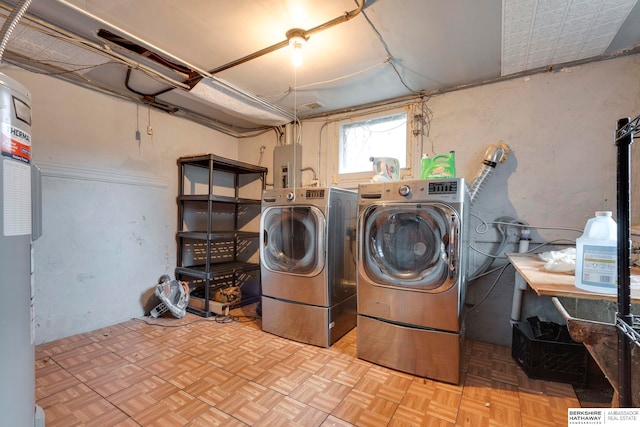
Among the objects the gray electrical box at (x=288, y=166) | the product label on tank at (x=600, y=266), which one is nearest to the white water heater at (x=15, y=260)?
the product label on tank at (x=600, y=266)

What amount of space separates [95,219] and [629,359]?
3545 millimetres

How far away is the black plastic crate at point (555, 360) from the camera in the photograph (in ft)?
5.98

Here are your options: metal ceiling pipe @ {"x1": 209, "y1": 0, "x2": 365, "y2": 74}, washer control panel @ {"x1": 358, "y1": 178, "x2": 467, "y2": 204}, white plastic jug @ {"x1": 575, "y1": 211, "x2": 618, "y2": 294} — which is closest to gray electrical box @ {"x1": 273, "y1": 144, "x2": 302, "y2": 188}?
metal ceiling pipe @ {"x1": 209, "y1": 0, "x2": 365, "y2": 74}

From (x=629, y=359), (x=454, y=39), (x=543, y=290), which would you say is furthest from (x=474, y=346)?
(x=454, y=39)

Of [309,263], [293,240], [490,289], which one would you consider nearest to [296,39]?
[293,240]

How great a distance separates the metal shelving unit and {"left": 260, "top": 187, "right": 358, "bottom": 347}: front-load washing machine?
1.71 metres

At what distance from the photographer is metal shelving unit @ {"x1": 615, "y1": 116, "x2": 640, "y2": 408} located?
2.66 feet

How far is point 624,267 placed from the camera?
2.74 feet

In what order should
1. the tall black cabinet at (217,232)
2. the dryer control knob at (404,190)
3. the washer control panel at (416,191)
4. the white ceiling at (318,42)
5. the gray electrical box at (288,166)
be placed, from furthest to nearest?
the gray electrical box at (288,166), the tall black cabinet at (217,232), the dryer control knob at (404,190), the washer control panel at (416,191), the white ceiling at (318,42)

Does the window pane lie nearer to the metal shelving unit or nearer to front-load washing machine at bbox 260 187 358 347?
front-load washing machine at bbox 260 187 358 347

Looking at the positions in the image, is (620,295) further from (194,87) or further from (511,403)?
(194,87)

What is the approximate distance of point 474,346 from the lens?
239cm

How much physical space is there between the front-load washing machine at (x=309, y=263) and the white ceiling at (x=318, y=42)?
1.05 m

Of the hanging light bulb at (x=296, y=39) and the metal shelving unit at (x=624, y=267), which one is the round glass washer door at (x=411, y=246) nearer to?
the metal shelving unit at (x=624, y=267)
